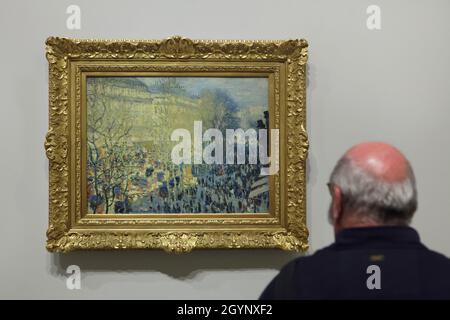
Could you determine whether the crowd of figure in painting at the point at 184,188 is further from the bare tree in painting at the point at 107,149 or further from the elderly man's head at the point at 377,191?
the elderly man's head at the point at 377,191

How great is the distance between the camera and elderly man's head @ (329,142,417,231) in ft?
3.65

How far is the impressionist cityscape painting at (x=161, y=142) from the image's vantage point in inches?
78.9

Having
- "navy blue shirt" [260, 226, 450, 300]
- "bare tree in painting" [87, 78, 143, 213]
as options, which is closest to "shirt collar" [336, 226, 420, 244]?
"navy blue shirt" [260, 226, 450, 300]

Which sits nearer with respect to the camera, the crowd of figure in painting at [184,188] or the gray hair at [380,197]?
the gray hair at [380,197]

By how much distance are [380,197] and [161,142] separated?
109cm

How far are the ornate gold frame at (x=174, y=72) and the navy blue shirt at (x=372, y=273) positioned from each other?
2.88 ft

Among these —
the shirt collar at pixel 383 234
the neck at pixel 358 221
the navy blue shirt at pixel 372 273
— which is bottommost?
the navy blue shirt at pixel 372 273

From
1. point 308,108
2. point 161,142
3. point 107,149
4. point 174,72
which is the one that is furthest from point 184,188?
point 308,108

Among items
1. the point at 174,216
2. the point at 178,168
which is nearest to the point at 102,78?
the point at 178,168

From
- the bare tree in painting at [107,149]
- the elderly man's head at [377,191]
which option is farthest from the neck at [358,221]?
the bare tree in painting at [107,149]

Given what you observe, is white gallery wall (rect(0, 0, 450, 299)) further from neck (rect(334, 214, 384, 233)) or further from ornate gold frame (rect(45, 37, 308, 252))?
neck (rect(334, 214, 384, 233))

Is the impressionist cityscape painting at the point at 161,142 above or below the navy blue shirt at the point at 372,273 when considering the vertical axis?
above
